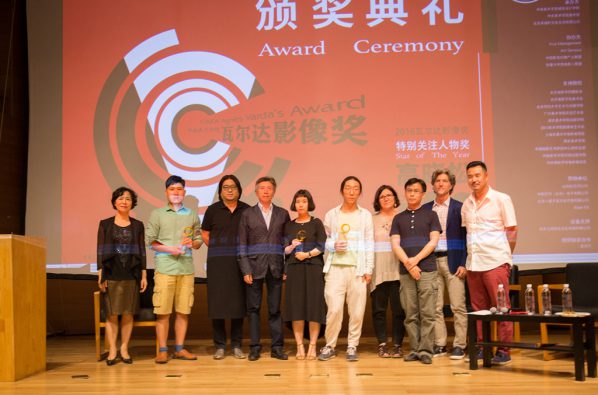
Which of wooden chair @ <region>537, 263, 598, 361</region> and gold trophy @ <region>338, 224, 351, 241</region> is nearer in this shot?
gold trophy @ <region>338, 224, 351, 241</region>

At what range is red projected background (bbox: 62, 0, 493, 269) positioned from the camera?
5926mm

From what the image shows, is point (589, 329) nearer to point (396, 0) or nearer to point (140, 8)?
point (396, 0)

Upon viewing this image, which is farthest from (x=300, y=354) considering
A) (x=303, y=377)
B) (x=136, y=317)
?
(x=136, y=317)

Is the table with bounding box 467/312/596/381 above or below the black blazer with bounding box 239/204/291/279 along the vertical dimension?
below

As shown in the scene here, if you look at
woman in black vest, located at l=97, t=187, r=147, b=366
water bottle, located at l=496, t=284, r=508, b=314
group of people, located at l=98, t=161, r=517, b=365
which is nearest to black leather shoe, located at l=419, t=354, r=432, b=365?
group of people, located at l=98, t=161, r=517, b=365

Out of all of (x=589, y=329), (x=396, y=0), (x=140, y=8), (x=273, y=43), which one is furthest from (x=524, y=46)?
(x=140, y=8)

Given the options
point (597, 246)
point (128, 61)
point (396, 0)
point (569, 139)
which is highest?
point (396, 0)

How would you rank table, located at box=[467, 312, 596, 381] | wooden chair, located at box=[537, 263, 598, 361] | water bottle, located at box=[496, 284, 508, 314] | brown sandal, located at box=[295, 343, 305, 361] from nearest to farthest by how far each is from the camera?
table, located at box=[467, 312, 596, 381], water bottle, located at box=[496, 284, 508, 314], brown sandal, located at box=[295, 343, 305, 361], wooden chair, located at box=[537, 263, 598, 361]

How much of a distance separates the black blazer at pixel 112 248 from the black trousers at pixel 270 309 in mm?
873

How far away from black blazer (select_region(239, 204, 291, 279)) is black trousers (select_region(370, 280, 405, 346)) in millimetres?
826

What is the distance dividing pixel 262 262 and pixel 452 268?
4.71ft

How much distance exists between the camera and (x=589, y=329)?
395 centimetres

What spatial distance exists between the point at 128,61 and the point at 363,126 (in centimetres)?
231

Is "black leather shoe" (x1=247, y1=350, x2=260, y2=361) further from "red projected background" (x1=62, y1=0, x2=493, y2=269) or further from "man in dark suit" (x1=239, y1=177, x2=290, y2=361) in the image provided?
"red projected background" (x1=62, y1=0, x2=493, y2=269)
